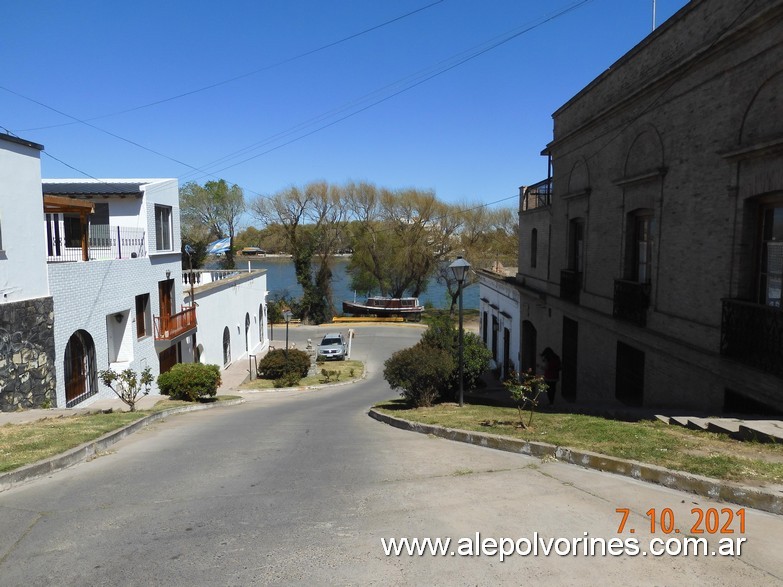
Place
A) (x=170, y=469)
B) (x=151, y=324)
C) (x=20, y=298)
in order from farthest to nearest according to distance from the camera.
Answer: (x=151, y=324) < (x=20, y=298) < (x=170, y=469)

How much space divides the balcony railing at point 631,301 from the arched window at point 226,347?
21358mm

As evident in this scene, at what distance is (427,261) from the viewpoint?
54.5 metres

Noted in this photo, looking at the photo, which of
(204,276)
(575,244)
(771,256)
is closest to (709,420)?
(771,256)

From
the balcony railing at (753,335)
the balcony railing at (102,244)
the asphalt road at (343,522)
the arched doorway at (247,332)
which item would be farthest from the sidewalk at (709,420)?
the arched doorway at (247,332)

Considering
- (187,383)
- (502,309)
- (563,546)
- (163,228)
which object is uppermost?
(163,228)

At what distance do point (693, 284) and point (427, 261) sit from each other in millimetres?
44858

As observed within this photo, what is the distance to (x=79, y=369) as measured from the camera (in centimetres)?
1553

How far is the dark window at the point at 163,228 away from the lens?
21.5 meters

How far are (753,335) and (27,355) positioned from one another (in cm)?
1390

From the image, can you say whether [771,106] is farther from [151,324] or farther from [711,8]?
[151,324]

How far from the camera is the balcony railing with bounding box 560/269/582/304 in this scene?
50.2 feet

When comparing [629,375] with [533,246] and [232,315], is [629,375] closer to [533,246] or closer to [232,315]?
[533,246]

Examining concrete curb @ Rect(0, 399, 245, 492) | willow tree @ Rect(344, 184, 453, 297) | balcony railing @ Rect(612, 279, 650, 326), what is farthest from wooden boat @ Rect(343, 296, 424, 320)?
concrete curb @ Rect(0, 399, 245, 492)

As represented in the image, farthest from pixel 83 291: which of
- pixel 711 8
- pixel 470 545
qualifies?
pixel 711 8
